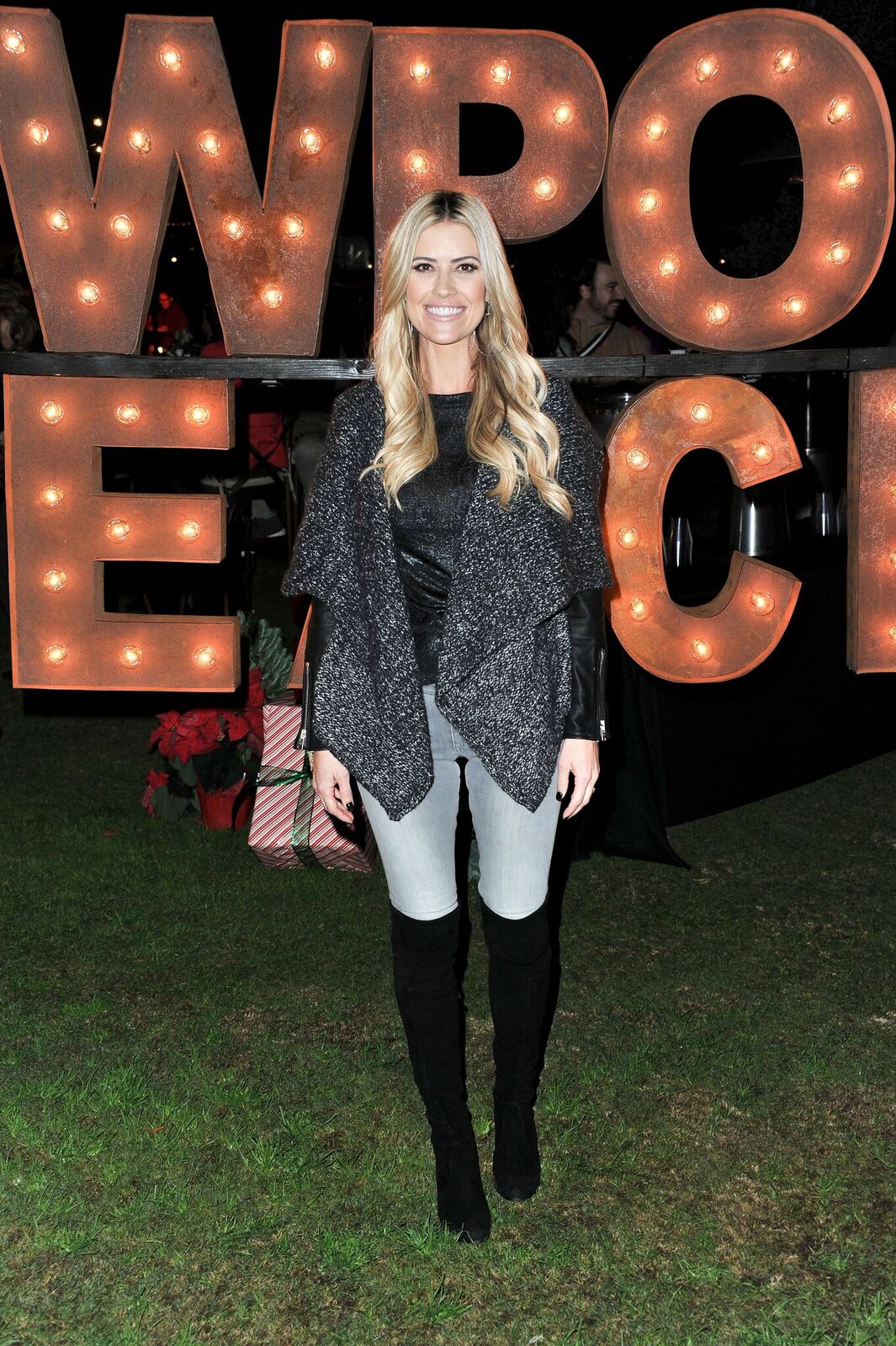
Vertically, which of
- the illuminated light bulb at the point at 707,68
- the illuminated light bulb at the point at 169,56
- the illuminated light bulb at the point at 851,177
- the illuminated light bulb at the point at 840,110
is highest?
the illuminated light bulb at the point at 169,56

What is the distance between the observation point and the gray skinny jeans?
7.83 ft

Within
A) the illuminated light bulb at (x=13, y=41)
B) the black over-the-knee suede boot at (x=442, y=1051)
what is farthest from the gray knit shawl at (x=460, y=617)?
the illuminated light bulb at (x=13, y=41)

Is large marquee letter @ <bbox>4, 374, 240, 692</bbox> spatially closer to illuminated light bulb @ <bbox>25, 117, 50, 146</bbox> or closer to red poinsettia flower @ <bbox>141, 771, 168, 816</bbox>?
illuminated light bulb @ <bbox>25, 117, 50, 146</bbox>

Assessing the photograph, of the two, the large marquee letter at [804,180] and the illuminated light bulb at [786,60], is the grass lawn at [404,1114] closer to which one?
the large marquee letter at [804,180]

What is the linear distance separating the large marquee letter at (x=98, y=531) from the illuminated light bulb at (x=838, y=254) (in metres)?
1.60

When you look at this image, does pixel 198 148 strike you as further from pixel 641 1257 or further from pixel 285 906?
pixel 641 1257

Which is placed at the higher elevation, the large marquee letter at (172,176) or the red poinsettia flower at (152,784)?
the large marquee letter at (172,176)

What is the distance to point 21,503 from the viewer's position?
340 cm

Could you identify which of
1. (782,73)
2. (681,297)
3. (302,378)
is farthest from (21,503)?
(782,73)

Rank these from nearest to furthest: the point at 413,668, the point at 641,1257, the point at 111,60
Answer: the point at 413,668 < the point at 641,1257 < the point at 111,60

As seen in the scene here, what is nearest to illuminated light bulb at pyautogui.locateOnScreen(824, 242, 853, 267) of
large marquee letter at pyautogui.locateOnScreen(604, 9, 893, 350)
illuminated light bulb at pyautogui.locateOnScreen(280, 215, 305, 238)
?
large marquee letter at pyautogui.locateOnScreen(604, 9, 893, 350)

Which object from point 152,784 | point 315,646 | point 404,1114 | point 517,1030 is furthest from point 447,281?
point 152,784

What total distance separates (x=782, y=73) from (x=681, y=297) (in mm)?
585

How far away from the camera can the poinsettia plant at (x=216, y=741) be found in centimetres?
489
